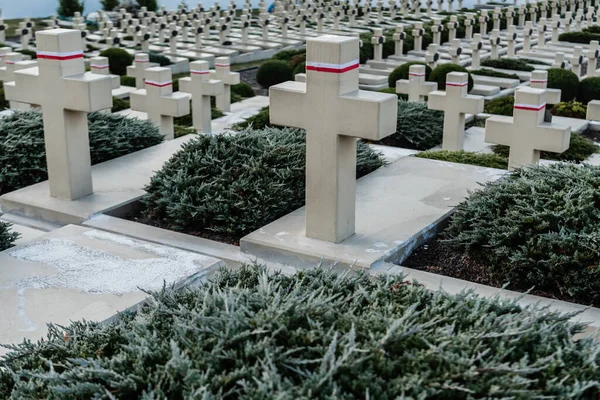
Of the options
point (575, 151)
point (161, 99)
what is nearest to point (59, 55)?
point (161, 99)

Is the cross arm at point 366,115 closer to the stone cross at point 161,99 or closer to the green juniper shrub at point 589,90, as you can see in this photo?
the stone cross at point 161,99

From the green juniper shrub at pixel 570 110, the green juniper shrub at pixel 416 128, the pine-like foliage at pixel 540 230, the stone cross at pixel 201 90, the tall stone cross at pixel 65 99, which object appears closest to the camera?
the pine-like foliage at pixel 540 230

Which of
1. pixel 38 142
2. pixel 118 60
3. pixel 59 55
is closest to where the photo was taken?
pixel 59 55

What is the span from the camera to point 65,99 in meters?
6.89

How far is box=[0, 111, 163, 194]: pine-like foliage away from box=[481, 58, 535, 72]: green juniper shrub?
1209 centimetres

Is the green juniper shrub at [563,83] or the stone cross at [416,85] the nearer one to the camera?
the stone cross at [416,85]

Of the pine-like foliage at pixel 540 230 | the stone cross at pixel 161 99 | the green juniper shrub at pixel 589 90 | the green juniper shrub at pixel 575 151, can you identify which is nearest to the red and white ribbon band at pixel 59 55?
the stone cross at pixel 161 99

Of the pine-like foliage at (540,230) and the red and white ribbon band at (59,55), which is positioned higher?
the red and white ribbon band at (59,55)

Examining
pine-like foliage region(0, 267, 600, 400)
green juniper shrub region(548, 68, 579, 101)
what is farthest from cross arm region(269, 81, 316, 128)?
green juniper shrub region(548, 68, 579, 101)

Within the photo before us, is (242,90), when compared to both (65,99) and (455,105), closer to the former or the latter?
(455,105)

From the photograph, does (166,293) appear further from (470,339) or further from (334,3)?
(334,3)

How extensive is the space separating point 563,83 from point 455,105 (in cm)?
530

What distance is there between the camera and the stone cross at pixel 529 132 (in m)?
7.53

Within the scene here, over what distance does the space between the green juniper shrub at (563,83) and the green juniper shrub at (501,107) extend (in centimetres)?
169
